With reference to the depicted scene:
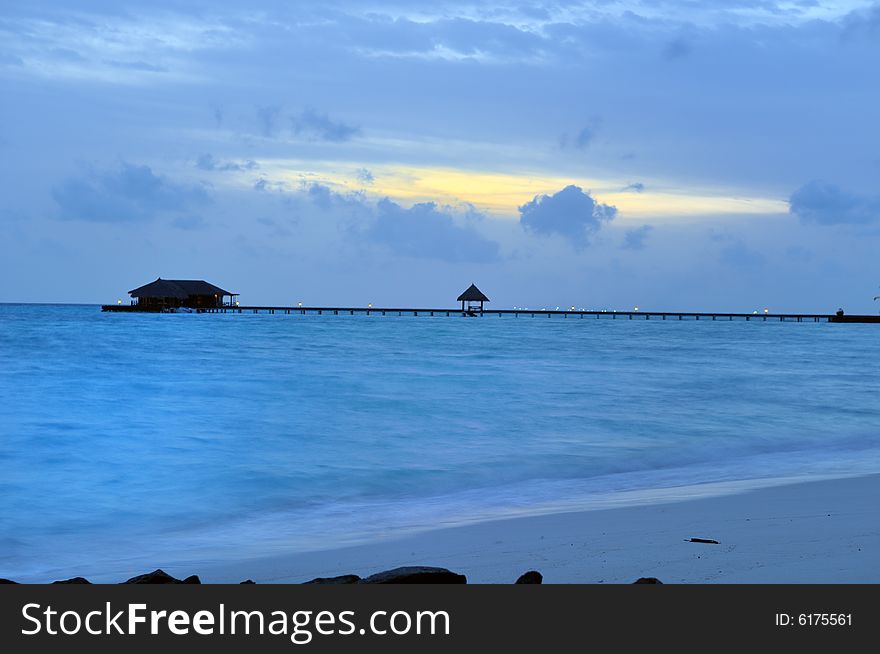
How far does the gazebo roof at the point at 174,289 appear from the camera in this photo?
356ft

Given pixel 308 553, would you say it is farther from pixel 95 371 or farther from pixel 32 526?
pixel 95 371

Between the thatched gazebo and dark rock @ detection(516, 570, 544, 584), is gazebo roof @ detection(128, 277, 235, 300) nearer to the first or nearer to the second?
the thatched gazebo

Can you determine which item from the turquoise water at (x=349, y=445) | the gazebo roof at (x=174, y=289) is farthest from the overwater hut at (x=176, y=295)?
the turquoise water at (x=349, y=445)

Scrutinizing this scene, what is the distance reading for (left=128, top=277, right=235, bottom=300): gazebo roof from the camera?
108 metres

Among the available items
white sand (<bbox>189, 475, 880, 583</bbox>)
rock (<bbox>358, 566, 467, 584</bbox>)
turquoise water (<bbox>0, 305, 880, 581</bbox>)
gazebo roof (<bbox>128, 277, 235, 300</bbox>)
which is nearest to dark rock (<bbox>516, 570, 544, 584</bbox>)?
rock (<bbox>358, 566, 467, 584</bbox>)

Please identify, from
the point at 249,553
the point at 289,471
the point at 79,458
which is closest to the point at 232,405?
the point at 79,458

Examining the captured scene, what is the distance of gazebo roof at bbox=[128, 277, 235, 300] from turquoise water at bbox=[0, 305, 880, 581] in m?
75.0

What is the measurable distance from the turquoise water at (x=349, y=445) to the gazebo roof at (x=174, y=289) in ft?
246

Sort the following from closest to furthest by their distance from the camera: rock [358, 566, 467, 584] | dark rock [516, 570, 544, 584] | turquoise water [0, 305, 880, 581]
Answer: rock [358, 566, 467, 584]
dark rock [516, 570, 544, 584]
turquoise water [0, 305, 880, 581]

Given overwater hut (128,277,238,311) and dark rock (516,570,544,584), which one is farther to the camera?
overwater hut (128,277,238,311)

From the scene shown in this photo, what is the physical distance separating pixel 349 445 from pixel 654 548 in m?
10.9

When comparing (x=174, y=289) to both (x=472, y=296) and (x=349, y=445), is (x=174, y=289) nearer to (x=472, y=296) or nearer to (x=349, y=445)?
(x=472, y=296)

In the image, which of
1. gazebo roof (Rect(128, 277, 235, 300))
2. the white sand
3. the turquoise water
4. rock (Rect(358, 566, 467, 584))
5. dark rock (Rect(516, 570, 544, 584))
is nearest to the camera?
rock (Rect(358, 566, 467, 584))

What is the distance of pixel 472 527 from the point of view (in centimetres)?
834
